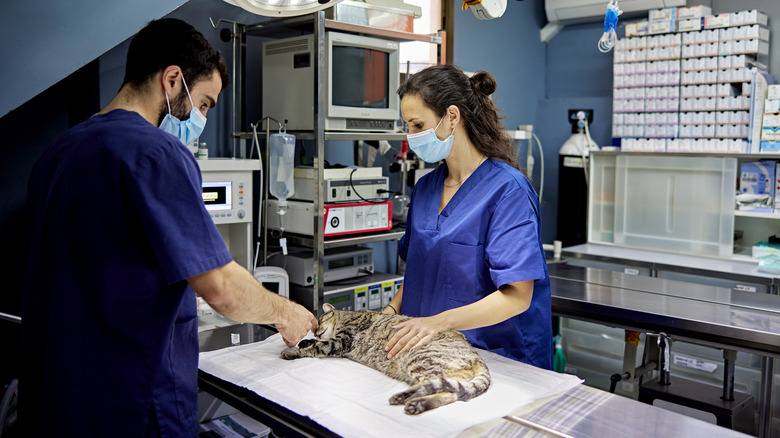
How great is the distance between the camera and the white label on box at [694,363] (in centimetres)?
381

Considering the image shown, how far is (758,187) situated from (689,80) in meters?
0.82

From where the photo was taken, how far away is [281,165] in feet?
10.7

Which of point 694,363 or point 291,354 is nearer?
point 291,354

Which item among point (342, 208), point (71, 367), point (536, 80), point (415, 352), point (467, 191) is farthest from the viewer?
point (536, 80)

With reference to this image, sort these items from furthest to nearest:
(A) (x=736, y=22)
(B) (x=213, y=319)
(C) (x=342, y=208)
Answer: (A) (x=736, y=22), (C) (x=342, y=208), (B) (x=213, y=319)

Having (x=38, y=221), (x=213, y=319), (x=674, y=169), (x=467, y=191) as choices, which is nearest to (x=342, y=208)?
(x=213, y=319)

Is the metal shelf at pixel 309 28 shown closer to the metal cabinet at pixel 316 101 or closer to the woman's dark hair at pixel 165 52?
the metal cabinet at pixel 316 101

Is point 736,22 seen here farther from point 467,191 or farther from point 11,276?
point 11,276

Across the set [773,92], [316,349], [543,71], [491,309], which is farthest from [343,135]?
[543,71]

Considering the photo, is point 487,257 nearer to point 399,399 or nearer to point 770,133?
point 399,399

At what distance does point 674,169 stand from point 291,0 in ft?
11.1

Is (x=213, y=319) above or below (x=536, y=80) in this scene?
below

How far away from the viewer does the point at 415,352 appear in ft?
5.62

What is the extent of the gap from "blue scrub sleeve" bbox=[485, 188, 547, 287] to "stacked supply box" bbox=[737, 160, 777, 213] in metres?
2.81
